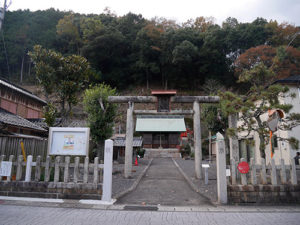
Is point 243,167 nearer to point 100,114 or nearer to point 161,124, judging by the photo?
point 100,114

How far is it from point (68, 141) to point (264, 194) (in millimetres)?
6683

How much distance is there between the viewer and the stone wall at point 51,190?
6148 millimetres

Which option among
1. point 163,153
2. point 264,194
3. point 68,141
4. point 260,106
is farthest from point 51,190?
point 163,153

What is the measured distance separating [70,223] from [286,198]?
602 cm

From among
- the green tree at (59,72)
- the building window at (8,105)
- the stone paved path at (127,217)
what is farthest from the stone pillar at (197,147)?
the building window at (8,105)

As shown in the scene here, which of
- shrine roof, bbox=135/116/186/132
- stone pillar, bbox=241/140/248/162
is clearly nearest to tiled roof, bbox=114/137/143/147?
shrine roof, bbox=135/116/186/132

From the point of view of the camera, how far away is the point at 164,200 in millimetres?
6562

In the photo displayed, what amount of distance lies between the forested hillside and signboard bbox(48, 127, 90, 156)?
109 ft

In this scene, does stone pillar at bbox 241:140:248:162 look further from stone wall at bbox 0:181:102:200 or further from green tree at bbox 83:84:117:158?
stone wall at bbox 0:181:102:200

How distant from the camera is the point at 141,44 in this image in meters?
40.9

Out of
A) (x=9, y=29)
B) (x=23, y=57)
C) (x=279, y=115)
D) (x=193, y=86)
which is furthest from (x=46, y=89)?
(x=9, y=29)

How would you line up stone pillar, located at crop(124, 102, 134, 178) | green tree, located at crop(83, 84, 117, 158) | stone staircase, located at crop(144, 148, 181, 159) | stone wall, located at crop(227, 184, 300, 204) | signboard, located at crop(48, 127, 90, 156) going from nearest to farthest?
stone wall, located at crop(227, 184, 300, 204) → signboard, located at crop(48, 127, 90, 156) → stone pillar, located at crop(124, 102, 134, 178) → green tree, located at crop(83, 84, 117, 158) → stone staircase, located at crop(144, 148, 181, 159)

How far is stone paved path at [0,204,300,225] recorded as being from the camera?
448cm

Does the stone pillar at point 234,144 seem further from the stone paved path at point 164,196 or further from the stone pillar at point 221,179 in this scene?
the stone pillar at point 221,179
